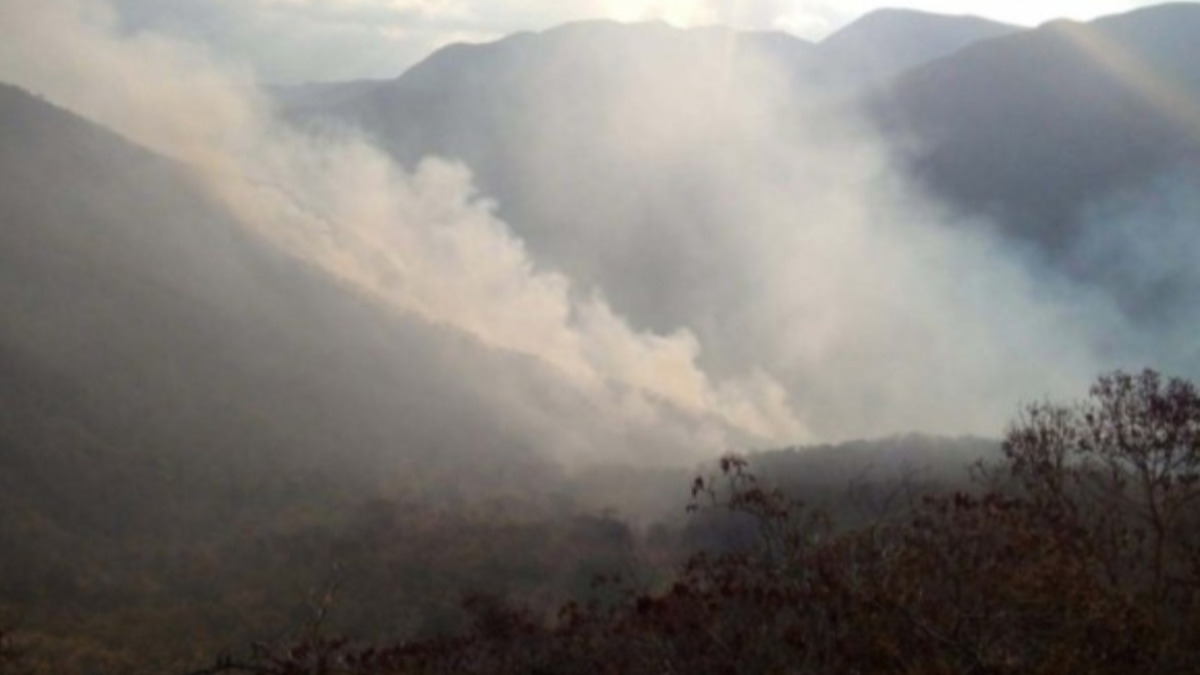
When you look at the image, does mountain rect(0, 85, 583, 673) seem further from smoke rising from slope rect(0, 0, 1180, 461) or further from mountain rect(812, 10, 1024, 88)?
mountain rect(812, 10, 1024, 88)

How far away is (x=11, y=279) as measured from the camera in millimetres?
45156

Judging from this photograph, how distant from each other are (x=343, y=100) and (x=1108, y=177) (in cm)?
9125

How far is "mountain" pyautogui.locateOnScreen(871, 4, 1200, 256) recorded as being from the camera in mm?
83875

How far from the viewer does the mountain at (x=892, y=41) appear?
12644 centimetres

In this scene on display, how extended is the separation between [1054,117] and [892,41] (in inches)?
1780

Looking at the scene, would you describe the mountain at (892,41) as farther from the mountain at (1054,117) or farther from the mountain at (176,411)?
the mountain at (176,411)

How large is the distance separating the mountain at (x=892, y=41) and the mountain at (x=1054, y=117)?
22694mm

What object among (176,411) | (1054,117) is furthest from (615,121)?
(176,411)

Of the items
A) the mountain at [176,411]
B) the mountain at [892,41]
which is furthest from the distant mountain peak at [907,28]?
the mountain at [176,411]

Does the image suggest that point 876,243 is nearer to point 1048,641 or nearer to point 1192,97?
point 1192,97

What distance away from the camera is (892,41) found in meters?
132

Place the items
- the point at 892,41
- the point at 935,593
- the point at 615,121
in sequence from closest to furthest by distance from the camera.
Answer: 1. the point at 935,593
2. the point at 615,121
3. the point at 892,41

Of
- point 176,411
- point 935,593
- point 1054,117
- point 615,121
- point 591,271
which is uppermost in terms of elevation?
point 615,121

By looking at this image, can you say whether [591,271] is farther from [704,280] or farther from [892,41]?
[892,41]
